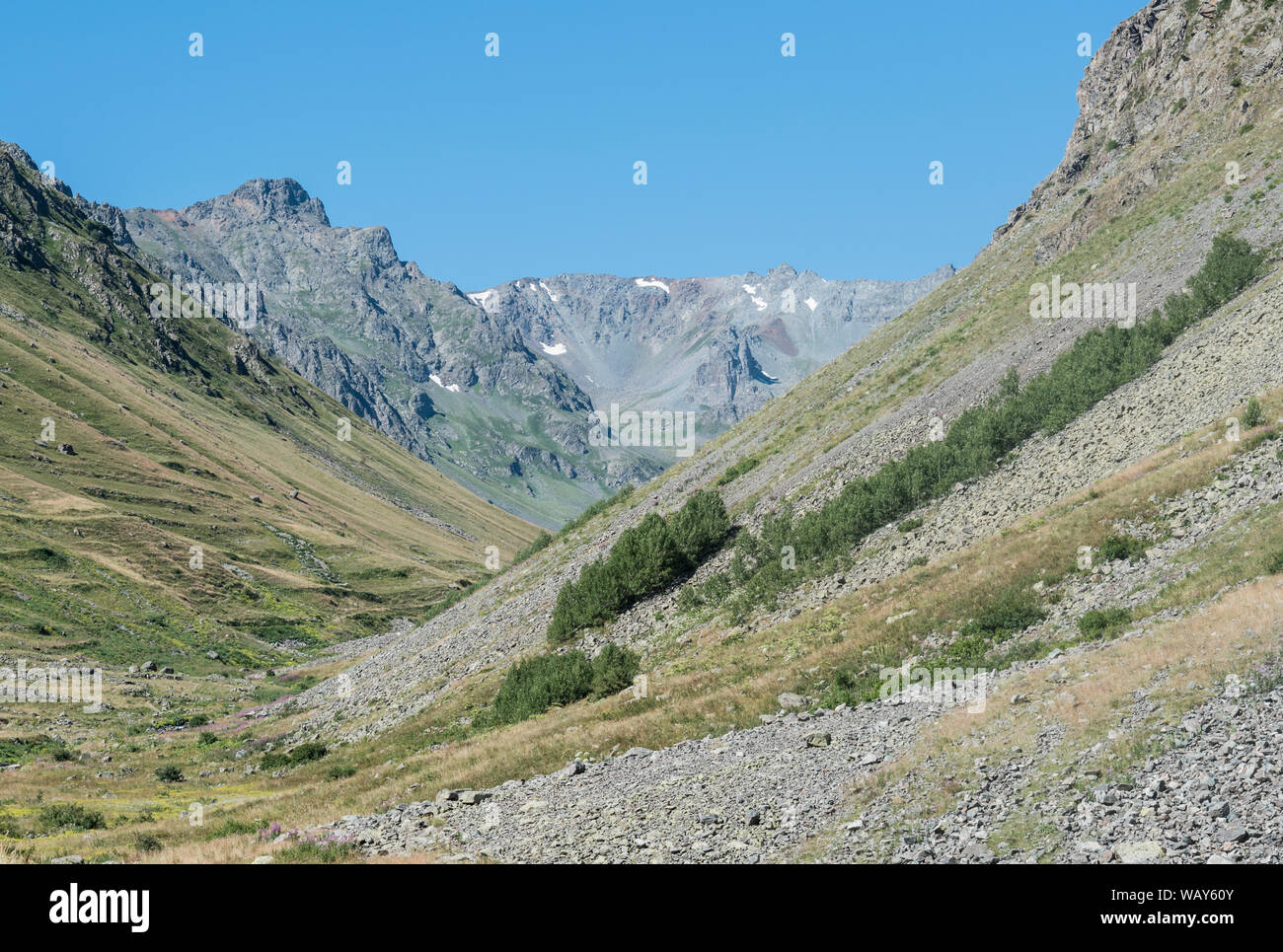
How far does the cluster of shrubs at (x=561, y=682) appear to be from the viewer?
40969 millimetres

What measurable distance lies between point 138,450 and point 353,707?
115m

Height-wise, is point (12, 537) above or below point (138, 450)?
below

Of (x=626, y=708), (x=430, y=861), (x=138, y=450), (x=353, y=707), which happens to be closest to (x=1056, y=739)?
(x=430, y=861)

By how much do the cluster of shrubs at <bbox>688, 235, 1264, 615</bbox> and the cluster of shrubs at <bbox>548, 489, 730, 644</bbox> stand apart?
403cm

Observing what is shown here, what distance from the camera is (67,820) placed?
31.0 metres

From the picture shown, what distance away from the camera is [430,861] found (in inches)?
769

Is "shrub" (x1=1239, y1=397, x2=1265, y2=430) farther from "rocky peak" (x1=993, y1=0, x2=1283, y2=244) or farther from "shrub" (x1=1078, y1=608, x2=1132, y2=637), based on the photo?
"rocky peak" (x1=993, y1=0, x2=1283, y2=244)

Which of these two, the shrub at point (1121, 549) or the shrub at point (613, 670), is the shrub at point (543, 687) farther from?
the shrub at point (1121, 549)

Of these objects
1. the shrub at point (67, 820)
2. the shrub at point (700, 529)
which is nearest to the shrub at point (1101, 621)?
the shrub at point (700, 529)

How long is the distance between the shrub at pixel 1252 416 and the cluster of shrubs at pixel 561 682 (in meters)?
27.6

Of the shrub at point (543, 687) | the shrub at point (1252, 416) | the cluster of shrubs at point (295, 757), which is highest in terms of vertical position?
the shrub at point (1252, 416)

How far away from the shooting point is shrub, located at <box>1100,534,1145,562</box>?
96.7ft
